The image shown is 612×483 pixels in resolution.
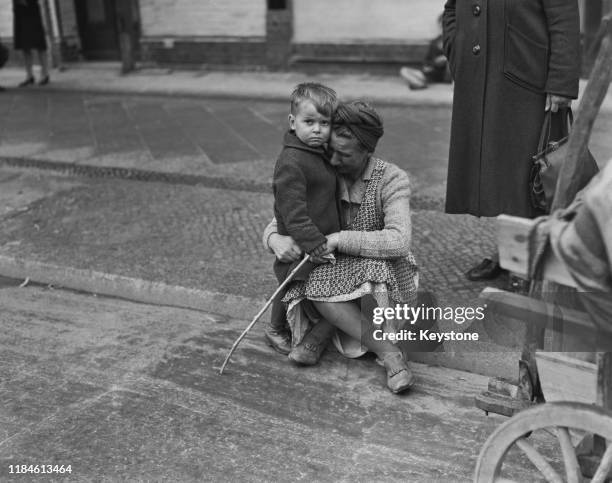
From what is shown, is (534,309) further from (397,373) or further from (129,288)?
(129,288)

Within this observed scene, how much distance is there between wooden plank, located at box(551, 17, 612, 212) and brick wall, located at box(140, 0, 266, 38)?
9.60 meters

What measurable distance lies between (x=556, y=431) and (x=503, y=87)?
1.82 metres

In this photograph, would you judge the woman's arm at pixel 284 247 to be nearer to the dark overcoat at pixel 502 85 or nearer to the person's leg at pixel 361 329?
the person's leg at pixel 361 329

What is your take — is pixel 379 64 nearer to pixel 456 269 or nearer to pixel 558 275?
pixel 456 269

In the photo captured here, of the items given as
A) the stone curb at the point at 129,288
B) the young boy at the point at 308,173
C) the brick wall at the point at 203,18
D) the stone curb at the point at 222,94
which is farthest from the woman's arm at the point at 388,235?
the brick wall at the point at 203,18

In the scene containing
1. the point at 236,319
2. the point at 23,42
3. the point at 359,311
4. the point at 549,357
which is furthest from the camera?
the point at 23,42

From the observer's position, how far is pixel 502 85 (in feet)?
10.8

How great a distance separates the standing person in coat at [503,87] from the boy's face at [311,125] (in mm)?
829

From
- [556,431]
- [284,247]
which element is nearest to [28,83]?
[284,247]

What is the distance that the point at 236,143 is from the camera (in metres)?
6.75

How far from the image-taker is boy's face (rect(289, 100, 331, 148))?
2898mm

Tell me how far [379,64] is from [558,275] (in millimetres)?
8916

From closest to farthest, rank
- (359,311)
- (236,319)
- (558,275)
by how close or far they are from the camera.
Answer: (558,275) < (359,311) < (236,319)

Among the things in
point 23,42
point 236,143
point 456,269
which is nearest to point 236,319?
point 456,269
